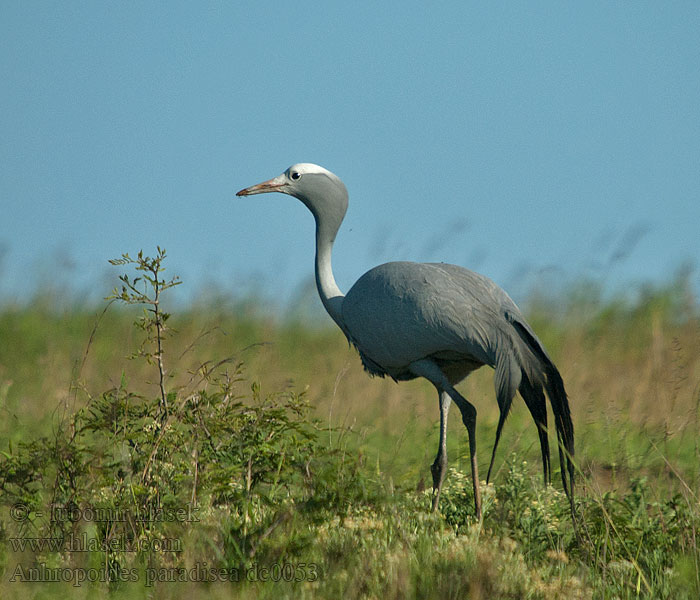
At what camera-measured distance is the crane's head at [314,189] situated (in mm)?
5766

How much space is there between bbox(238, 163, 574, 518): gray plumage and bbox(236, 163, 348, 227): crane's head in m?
0.76

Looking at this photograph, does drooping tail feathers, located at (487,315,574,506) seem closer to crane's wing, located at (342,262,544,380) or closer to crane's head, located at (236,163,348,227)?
crane's wing, located at (342,262,544,380)

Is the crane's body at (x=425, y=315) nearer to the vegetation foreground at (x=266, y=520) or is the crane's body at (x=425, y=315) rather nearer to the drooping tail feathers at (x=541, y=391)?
the drooping tail feathers at (x=541, y=391)

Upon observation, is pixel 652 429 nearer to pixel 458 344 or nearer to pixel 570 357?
pixel 570 357

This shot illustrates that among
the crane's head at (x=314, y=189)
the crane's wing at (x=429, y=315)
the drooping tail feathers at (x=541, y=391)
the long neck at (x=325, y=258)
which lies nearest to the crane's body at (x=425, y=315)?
the crane's wing at (x=429, y=315)

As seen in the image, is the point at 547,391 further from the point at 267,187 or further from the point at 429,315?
the point at 267,187

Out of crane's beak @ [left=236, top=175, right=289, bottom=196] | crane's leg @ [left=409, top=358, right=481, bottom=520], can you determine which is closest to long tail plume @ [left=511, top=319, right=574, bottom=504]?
crane's leg @ [left=409, top=358, right=481, bottom=520]

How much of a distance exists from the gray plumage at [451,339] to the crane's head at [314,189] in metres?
0.76

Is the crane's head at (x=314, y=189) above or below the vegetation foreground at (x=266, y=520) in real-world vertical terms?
above

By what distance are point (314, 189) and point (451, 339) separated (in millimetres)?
1635

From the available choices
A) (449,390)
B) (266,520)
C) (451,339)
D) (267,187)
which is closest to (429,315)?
(451,339)

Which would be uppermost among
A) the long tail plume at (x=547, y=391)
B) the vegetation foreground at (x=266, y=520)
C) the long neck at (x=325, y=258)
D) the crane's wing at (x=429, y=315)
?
the long neck at (x=325, y=258)

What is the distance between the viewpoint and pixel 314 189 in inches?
227

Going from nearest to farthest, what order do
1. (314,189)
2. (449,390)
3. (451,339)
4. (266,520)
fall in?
(266,520) < (451,339) < (449,390) < (314,189)
